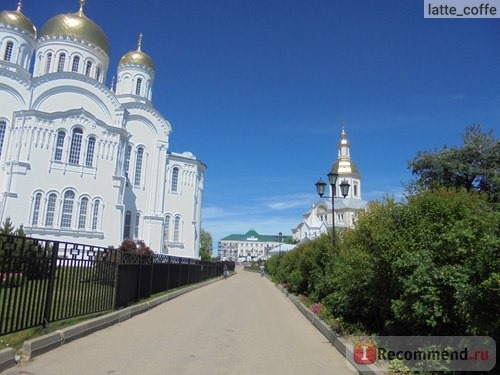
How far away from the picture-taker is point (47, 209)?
3133 cm

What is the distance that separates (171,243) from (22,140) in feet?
63.7

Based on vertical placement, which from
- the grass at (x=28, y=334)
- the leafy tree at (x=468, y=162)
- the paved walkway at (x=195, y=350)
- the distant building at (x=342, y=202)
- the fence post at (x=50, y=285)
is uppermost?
the distant building at (x=342, y=202)

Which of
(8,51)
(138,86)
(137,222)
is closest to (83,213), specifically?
(137,222)

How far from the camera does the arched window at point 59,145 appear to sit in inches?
1280

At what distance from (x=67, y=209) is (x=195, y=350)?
1141 inches

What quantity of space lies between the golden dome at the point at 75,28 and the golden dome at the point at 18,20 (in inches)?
44.4

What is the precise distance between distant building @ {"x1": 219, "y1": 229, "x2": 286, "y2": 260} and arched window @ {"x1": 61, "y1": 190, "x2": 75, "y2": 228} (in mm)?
132035

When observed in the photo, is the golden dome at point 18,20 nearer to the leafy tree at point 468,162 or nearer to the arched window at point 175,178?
the arched window at point 175,178

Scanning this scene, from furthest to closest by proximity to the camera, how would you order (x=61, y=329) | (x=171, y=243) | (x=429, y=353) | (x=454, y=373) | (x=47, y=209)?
Result: (x=171, y=243)
(x=47, y=209)
(x=61, y=329)
(x=429, y=353)
(x=454, y=373)

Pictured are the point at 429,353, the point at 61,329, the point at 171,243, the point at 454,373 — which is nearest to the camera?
the point at 454,373

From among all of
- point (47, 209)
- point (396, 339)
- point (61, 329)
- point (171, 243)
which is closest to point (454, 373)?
point (396, 339)

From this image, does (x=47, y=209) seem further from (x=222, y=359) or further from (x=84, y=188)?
(x=222, y=359)

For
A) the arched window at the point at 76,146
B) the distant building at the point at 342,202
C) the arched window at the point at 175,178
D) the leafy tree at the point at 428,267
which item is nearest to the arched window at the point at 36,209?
the arched window at the point at 76,146

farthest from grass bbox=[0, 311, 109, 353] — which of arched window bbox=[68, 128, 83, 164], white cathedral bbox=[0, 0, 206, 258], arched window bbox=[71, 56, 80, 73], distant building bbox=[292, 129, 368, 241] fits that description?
distant building bbox=[292, 129, 368, 241]
